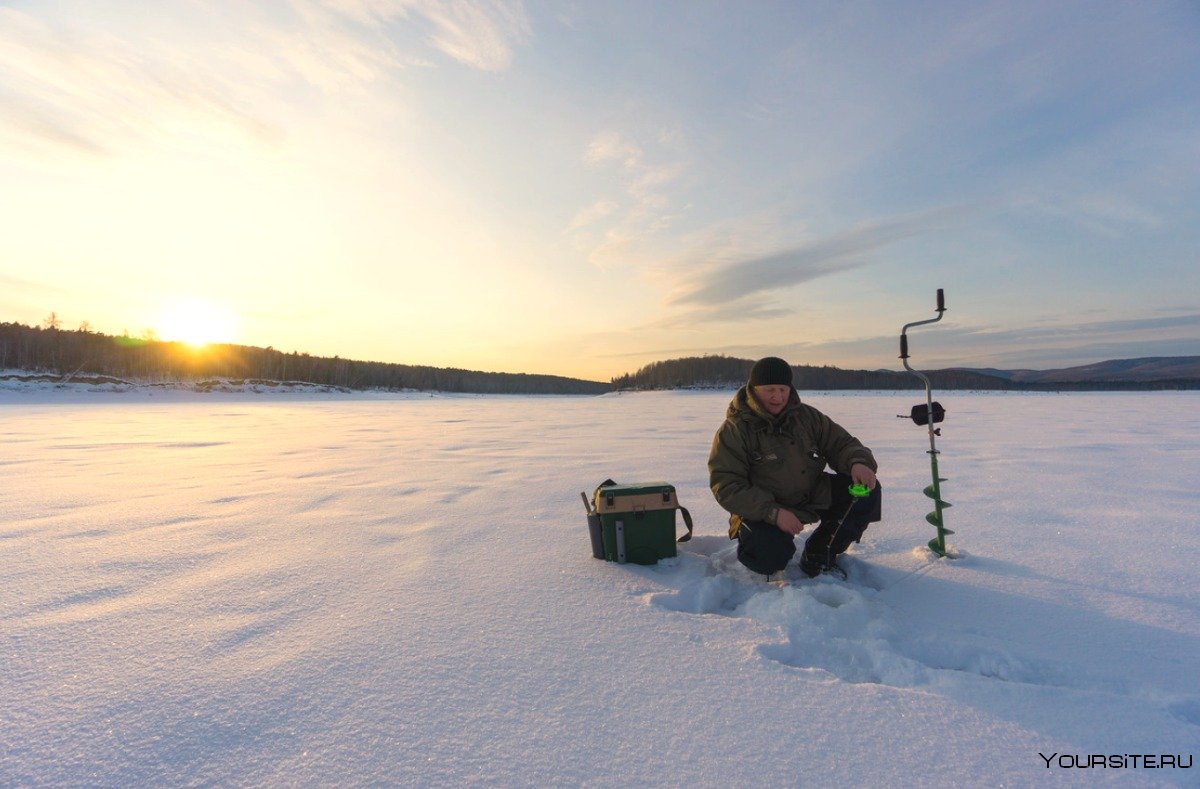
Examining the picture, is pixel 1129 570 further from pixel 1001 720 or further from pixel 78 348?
pixel 78 348

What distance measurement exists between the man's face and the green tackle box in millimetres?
756

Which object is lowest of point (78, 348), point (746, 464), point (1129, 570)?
point (1129, 570)

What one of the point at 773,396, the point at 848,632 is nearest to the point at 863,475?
the point at 773,396

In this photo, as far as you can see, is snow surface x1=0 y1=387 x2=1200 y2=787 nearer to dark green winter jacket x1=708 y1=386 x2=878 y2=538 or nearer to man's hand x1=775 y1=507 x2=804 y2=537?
man's hand x1=775 y1=507 x2=804 y2=537

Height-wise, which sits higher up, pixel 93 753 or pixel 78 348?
pixel 78 348

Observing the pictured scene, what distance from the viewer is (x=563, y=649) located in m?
2.08

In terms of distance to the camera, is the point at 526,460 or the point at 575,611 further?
the point at 526,460

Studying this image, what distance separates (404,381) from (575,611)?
83.3 metres

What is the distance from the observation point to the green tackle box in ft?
10.1

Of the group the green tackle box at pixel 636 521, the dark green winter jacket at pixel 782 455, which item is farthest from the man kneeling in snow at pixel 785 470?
the green tackle box at pixel 636 521

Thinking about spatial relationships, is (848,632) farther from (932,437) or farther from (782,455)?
(932,437)

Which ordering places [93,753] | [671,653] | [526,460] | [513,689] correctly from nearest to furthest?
[93,753], [513,689], [671,653], [526,460]

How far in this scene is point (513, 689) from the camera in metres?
1.80

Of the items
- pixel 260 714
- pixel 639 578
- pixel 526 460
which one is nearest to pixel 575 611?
pixel 639 578
